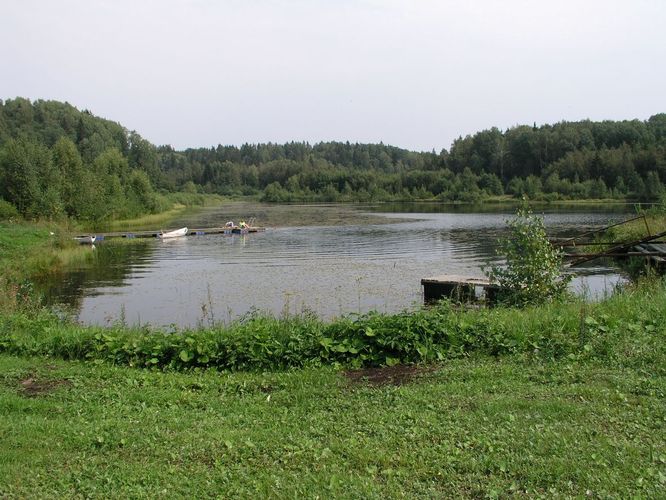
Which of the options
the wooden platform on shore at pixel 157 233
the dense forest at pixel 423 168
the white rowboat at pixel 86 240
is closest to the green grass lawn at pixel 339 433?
the white rowboat at pixel 86 240

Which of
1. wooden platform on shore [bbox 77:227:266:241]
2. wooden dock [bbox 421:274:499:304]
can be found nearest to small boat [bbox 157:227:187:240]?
wooden platform on shore [bbox 77:227:266:241]

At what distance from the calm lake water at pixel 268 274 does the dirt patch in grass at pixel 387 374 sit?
383 centimetres

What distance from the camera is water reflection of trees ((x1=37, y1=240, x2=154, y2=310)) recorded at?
24.5 m

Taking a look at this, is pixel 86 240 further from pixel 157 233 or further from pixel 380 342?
→ pixel 380 342

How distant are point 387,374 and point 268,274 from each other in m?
21.2

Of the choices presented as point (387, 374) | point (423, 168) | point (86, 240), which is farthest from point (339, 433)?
point (423, 168)

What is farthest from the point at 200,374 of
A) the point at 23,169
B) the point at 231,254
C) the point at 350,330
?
the point at 23,169

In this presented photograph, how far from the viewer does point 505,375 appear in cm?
709

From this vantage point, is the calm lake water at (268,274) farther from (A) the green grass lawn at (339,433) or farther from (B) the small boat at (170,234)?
(A) the green grass lawn at (339,433)

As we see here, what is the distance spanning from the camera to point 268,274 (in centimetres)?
2838

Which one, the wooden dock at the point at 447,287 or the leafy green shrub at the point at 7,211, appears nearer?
the wooden dock at the point at 447,287

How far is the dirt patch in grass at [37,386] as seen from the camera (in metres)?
6.94

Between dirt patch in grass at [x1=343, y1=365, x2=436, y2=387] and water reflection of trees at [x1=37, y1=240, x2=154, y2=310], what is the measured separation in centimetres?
1471

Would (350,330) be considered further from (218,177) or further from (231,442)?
(218,177)
